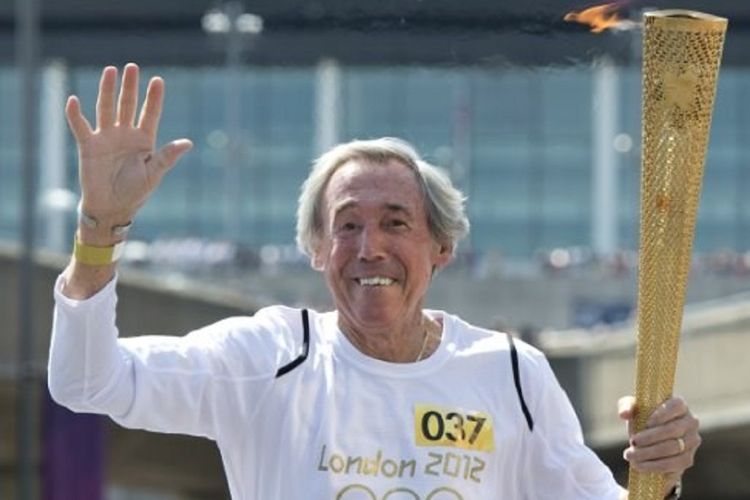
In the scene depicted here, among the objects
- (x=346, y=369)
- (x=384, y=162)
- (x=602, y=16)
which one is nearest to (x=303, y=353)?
(x=346, y=369)

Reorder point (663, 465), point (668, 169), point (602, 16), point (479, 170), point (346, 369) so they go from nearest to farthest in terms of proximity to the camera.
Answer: point (668, 169) → point (663, 465) → point (346, 369) → point (602, 16) → point (479, 170)

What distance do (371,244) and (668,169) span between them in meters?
0.62

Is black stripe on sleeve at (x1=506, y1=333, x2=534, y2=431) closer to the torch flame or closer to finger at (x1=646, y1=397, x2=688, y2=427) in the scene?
finger at (x1=646, y1=397, x2=688, y2=427)

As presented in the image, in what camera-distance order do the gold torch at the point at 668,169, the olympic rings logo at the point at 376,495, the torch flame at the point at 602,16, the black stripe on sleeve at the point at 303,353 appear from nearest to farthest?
the gold torch at the point at 668,169
the olympic rings logo at the point at 376,495
the black stripe on sleeve at the point at 303,353
the torch flame at the point at 602,16

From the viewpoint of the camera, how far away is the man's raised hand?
3.82 meters

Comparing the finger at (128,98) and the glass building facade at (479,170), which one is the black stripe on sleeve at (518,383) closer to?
the finger at (128,98)

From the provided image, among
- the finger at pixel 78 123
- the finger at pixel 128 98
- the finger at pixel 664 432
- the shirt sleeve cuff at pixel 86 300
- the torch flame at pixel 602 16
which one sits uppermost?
the torch flame at pixel 602 16

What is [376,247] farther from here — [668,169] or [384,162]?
[668,169]

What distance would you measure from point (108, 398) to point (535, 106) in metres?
42.5

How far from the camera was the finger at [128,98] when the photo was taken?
3.86m

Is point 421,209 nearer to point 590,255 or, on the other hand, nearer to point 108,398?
point 108,398

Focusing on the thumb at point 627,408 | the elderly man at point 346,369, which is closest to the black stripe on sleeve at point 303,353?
the elderly man at point 346,369

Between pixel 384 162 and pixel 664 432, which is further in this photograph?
pixel 384 162

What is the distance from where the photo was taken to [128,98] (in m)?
3.87
